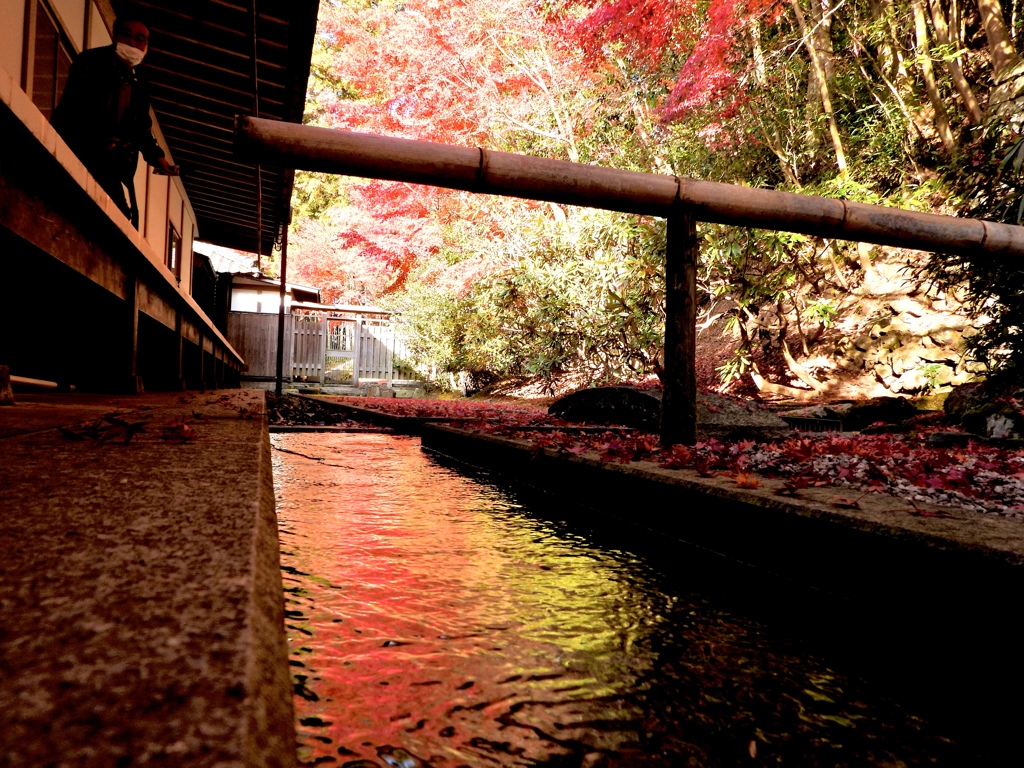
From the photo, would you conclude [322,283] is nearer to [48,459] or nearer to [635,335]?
[635,335]

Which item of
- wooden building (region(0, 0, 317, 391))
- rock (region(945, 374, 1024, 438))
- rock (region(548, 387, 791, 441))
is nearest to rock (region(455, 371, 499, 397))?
wooden building (region(0, 0, 317, 391))

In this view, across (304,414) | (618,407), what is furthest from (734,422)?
(304,414)

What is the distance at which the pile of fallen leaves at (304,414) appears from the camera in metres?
8.27

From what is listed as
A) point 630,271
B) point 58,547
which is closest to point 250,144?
point 58,547

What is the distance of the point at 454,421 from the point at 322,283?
2774 centimetres

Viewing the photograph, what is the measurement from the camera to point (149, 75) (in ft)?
24.8

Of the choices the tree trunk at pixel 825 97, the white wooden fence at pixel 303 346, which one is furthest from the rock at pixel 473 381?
the tree trunk at pixel 825 97

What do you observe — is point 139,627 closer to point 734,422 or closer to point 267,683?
point 267,683

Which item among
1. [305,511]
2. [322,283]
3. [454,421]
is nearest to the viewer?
[305,511]

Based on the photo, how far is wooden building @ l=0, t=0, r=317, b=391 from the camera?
2.70m

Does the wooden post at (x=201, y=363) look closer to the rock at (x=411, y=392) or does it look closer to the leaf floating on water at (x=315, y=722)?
the leaf floating on water at (x=315, y=722)

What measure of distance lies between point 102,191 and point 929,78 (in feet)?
34.5

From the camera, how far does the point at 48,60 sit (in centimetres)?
543

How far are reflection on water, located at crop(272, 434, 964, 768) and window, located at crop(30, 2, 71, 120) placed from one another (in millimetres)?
5202
